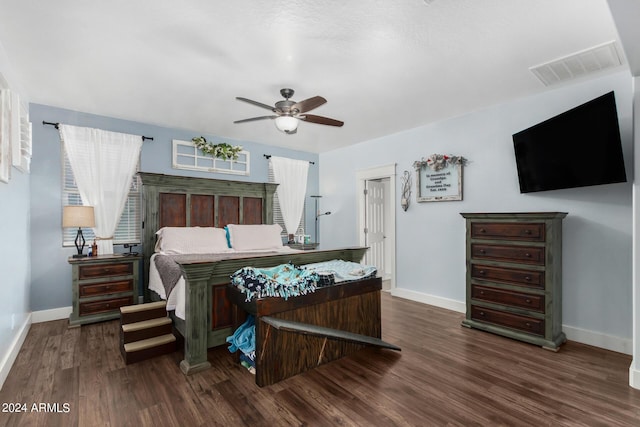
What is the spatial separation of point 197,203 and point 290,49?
3042mm

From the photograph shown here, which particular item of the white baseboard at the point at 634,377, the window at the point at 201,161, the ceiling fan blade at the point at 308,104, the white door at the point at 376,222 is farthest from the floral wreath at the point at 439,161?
the window at the point at 201,161

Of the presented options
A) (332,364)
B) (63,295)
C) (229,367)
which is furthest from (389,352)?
(63,295)

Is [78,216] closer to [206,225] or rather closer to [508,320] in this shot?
[206,225]

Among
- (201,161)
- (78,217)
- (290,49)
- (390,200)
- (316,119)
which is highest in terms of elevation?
(290,49)

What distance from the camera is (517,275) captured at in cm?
326

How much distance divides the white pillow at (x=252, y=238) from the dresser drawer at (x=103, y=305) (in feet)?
4.86

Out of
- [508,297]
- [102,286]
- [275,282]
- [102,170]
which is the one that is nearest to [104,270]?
[102,286]

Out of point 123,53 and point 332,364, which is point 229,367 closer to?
point 332,364

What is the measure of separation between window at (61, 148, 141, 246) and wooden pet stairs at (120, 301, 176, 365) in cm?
176

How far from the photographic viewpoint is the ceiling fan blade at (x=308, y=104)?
2.81 m

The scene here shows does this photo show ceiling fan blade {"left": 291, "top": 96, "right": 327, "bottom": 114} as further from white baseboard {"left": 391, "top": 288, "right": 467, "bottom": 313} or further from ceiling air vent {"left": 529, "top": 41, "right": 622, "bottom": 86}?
Answer: white baseboard {"left": 391, "top": 288, "right": 467, "bottom": 313}

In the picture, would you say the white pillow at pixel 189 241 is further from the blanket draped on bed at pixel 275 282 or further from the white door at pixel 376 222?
the white door at pixel 376 222

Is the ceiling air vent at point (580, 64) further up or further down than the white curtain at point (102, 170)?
further up

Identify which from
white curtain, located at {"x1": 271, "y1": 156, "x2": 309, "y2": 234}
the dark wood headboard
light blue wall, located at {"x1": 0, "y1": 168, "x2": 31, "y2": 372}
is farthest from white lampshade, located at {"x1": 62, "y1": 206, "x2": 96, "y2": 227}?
white curtain, located at {"x1": 271, "y1": 156, "x2": 309, "y2": 234}
